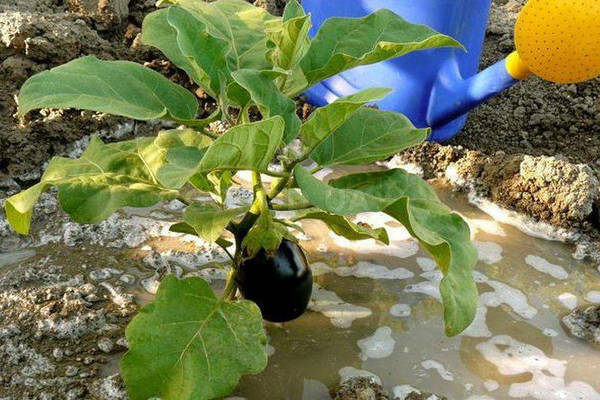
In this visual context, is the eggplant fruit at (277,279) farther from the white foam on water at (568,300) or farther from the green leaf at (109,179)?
the white foam on water at (568,300)

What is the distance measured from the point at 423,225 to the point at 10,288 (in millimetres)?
895

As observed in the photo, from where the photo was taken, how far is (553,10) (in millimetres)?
1559

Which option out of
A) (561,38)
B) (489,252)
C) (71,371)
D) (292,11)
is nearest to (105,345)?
(71,371)

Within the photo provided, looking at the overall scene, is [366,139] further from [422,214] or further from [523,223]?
[523,223]

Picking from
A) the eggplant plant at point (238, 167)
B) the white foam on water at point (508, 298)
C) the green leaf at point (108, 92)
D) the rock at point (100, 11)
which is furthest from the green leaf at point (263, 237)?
the rock at point (100, 11)

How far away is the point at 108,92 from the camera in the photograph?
1331 mm

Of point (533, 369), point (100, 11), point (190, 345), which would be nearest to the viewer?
point (190, 345)

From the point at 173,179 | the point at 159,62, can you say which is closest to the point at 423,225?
the point at 173,179

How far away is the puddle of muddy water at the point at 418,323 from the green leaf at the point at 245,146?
0.54 meters

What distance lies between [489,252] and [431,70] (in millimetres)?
544

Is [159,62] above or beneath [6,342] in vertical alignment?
above

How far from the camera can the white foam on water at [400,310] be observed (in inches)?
68.9

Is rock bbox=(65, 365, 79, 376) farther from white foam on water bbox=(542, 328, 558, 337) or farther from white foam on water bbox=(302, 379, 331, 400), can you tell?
white foam on water bbox=(542, 328, 558, 337)

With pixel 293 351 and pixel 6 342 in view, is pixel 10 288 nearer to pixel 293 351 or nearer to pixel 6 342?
pixel 6 342
